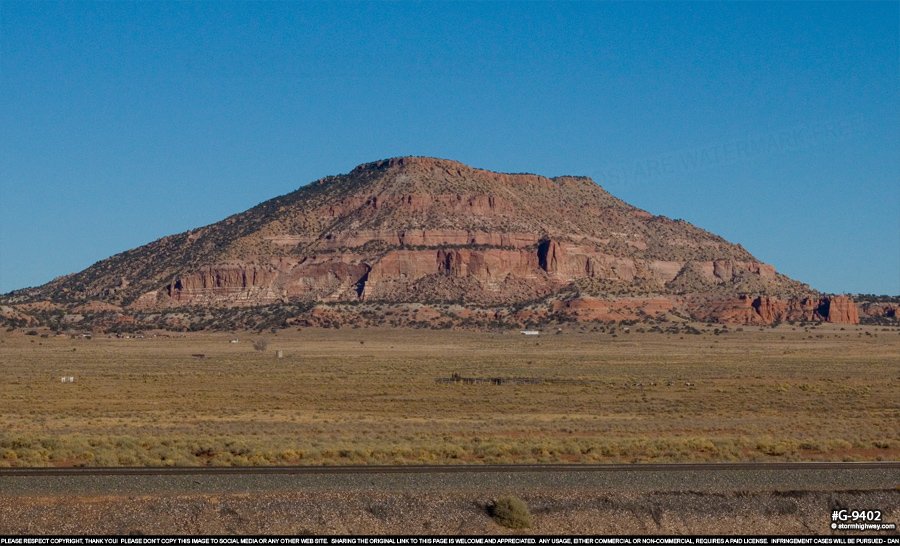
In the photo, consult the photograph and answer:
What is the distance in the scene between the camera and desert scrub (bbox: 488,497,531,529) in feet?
56.9

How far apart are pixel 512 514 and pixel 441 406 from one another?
87.0ft

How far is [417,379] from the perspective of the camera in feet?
201

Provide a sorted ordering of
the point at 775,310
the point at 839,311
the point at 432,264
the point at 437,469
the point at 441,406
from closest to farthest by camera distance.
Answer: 1. the point at 437,469
2. the point at 441,406
3. the point at 775,310
4. the point at 839,311
5. the point at 432,264

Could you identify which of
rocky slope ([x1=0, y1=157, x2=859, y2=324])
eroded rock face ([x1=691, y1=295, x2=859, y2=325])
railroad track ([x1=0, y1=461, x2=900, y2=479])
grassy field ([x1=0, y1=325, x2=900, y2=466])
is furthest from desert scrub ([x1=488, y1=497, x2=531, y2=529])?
eroded rock face ([x1=691, y1=295, x2=859, y2=325])

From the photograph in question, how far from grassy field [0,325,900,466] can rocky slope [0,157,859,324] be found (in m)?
54.9

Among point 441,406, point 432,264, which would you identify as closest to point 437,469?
point 441,406

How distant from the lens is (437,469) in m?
22.3

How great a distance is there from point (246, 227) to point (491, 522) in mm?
167917

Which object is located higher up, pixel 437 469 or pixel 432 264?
pixel 432 264

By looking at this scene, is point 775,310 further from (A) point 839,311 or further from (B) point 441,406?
(B) point 441,406

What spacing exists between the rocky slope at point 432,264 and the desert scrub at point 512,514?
421 ft

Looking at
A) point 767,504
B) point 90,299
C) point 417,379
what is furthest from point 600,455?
point 90,299

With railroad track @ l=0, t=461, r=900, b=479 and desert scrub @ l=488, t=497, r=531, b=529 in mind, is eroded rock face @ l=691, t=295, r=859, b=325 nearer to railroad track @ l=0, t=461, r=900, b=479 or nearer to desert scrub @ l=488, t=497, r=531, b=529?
railroad track @ l=0, t=461, r=900, b=479

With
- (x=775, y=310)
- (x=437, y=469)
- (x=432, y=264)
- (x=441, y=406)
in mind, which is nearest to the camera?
(x=437, y=469)
